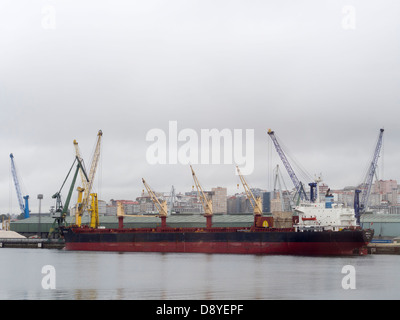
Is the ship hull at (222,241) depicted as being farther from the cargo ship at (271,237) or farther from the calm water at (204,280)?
the calm water at (204,280)

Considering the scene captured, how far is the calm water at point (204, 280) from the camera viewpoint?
34625mm

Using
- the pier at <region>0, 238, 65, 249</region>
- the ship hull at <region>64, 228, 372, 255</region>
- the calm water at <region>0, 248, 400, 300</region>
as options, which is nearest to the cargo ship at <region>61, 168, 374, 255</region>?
the ship hull at <region>64, 228, 372, 255</region>

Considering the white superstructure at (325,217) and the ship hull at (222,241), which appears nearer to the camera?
the ship hull at (222,241)

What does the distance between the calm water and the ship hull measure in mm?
9427

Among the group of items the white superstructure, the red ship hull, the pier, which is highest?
the white superstructure

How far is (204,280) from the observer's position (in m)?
40.8

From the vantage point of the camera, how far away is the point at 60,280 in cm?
4216

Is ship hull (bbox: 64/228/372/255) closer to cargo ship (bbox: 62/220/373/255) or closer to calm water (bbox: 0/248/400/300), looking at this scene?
cargo ship (bbox: 62/220/373/255)

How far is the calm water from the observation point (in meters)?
34.6

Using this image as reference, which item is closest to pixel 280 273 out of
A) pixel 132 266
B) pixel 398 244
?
pixel 132 266

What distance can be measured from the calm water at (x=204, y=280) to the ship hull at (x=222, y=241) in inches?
371

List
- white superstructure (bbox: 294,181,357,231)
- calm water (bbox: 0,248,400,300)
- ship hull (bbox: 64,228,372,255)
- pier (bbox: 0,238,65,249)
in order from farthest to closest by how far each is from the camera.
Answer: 1. pier (bbox: 0,238,65,249)
2. white superstructure (bbox: 294,181,357,231)
3. ship hull (bbox: 64,228,372,255)
4. calm water (bbox: 0,248,400,300)

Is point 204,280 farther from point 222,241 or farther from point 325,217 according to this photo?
point 222,241

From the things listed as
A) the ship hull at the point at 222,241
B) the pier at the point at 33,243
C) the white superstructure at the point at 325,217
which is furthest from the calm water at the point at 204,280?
the pier at the point at 33,243
